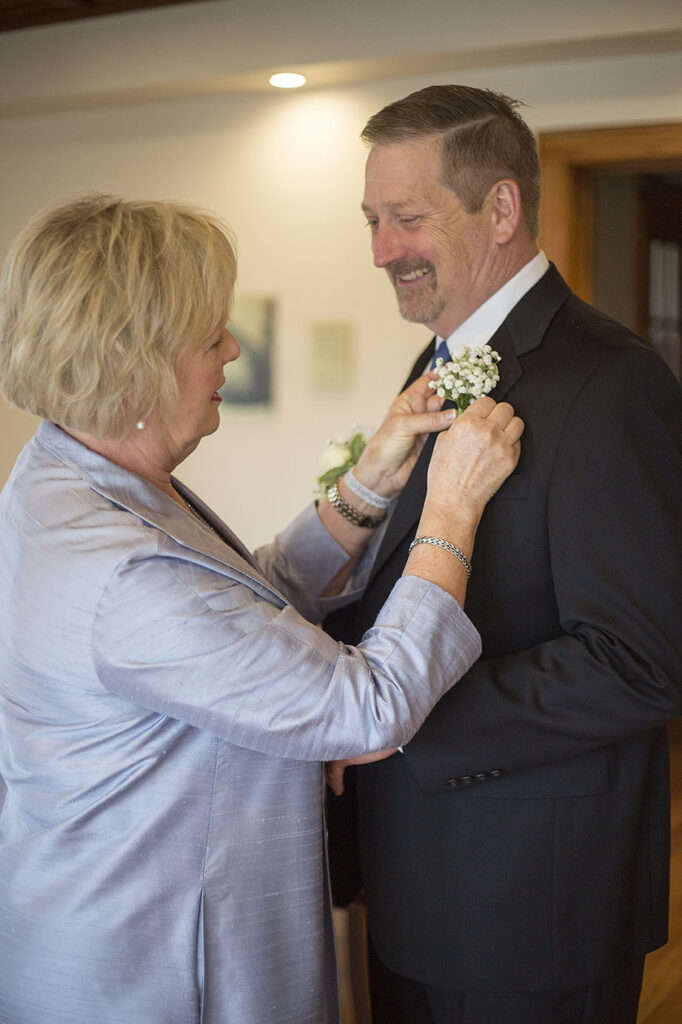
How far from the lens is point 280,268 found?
470 cm

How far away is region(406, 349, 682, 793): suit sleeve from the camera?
1.51 m

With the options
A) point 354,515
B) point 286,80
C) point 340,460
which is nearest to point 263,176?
point 286,80

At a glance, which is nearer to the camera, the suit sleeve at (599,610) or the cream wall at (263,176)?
the suit sleeve at (599,610)

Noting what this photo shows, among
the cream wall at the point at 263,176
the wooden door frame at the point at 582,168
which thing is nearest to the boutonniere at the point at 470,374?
the wooden door frame at the point at 582,168

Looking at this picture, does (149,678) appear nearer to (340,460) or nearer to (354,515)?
(354,515)

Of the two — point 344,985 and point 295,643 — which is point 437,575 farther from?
point 344,985

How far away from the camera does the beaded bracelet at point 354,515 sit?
82.3 inches

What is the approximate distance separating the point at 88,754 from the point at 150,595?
0.26 m

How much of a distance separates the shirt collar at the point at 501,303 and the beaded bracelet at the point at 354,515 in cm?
41

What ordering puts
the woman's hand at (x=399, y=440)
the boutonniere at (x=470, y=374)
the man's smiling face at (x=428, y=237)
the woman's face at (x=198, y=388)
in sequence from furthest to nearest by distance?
the woman's hand at (x=399, y=440) → the man's smiling face at (x=428, y=237) → the boutonniere at (x=470, y=374) → the woman's face at (x=198, y=388)

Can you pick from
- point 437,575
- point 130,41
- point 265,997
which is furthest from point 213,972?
point 130,41

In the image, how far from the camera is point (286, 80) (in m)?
4.33

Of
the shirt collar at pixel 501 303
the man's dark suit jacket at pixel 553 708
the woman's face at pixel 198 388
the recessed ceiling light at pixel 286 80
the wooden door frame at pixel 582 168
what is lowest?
the man's dark suit jacket at pixel 553 708

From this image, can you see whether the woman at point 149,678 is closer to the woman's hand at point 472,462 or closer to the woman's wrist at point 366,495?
the woman's hand at point 472,462
